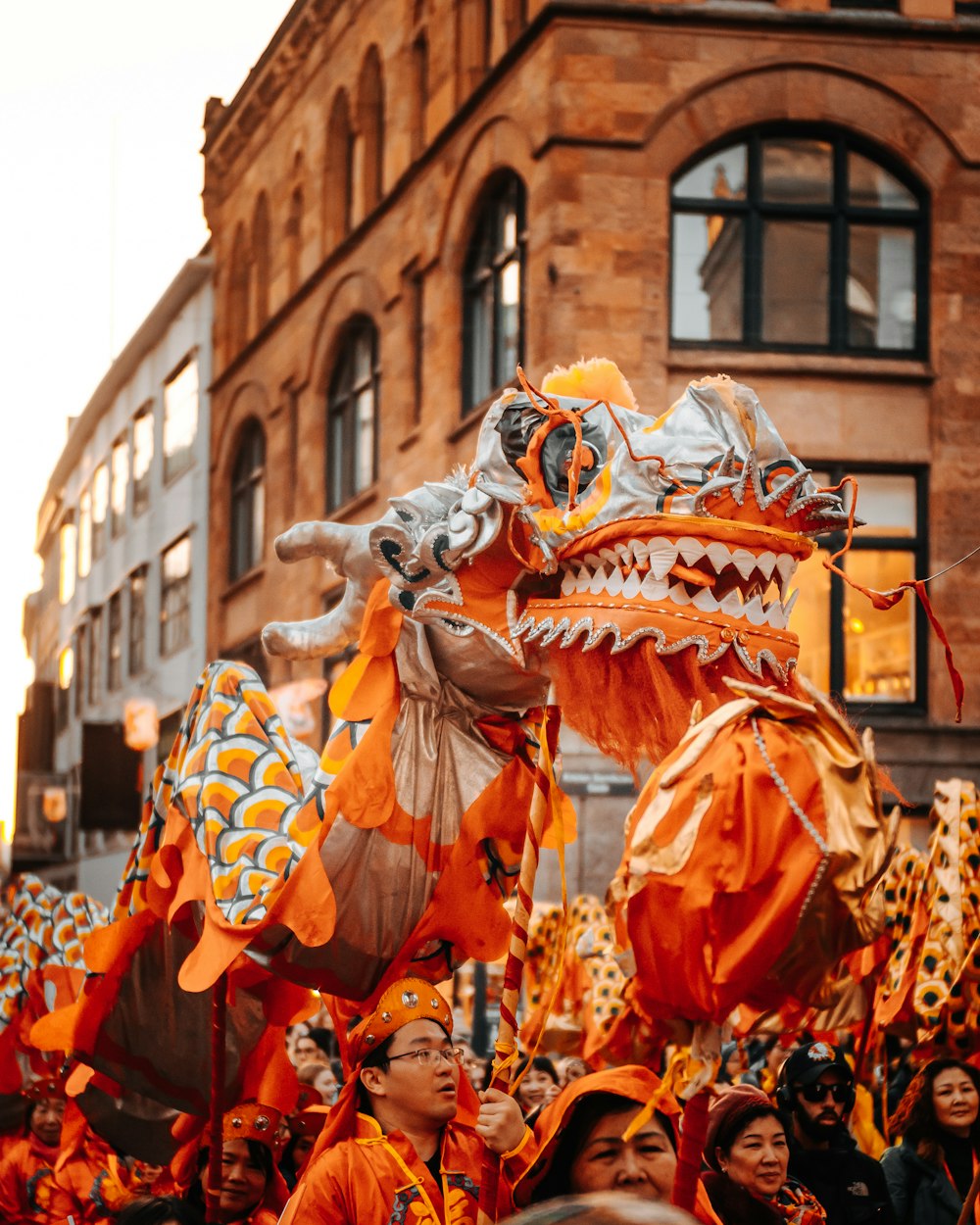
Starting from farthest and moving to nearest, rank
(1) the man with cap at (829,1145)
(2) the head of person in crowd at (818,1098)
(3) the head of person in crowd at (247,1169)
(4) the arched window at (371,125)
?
(4) the arched window at (371,125) → (2) the head of person in crowd at (818,1098) → (1) the man with cap at (829,1145) → (3) the head of person in crowd at (247,1169)

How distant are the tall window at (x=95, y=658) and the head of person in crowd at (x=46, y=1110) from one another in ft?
108

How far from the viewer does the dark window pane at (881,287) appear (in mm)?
19000

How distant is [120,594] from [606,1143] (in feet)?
120

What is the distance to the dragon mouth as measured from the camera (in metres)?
4.09

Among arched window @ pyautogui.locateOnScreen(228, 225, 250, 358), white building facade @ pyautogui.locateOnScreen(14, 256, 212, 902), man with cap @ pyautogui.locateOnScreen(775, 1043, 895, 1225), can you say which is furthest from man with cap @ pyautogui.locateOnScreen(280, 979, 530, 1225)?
arched window @ pyautogui.locateOnScreen(228, 225, 250, 358)

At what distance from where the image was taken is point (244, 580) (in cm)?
2875

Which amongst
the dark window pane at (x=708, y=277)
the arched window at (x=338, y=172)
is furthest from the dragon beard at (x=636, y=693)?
the arched window at (x=338, y=172)

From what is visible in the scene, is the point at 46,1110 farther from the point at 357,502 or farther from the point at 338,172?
the point at 338,172

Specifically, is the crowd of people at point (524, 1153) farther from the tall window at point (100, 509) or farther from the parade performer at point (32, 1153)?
the tall window at point (100, 509)

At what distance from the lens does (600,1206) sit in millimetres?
2094

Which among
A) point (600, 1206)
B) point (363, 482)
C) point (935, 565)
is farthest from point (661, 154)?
point (600, 1206)

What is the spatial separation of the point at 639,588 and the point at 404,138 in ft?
64.2

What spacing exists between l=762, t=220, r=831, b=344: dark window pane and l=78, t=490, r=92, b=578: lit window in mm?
27480

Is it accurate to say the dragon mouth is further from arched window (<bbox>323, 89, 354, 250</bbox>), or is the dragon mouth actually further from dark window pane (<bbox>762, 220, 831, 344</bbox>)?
arched window (<bbox>323, 89, 354, 250</bbox>)
